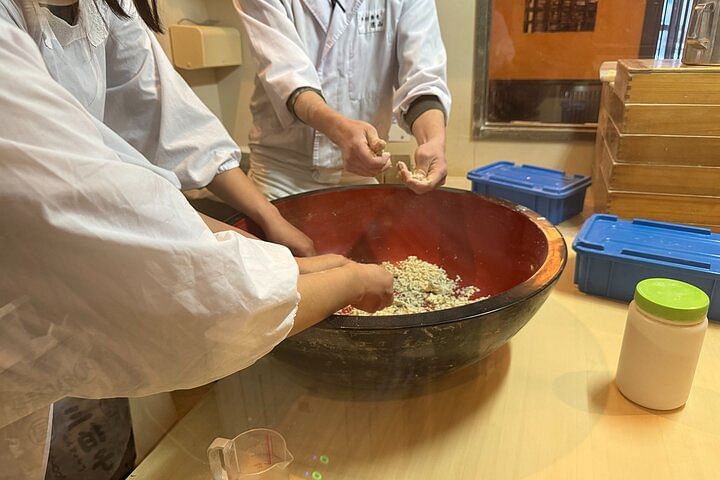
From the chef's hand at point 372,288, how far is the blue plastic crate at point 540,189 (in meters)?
0.70

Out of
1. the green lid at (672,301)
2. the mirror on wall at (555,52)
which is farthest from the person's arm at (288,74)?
the mirror on wall at (555,52)

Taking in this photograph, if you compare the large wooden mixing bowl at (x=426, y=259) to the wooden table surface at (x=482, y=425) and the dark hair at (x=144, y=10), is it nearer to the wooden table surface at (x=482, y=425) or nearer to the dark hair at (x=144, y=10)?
the wooden table surface at (x=482, y=425)

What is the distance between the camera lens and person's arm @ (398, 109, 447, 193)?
0.96m

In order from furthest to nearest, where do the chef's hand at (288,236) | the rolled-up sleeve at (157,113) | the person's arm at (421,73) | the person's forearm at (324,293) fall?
the person's arm at (421,73) < the chef's hand at (288,236) < the rolled-up sleeve at (157,113) < the person's forearm at (324,293)

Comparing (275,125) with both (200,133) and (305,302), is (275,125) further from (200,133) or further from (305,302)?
(305,302)

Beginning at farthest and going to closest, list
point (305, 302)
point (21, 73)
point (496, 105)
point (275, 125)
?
point (496, 105)
point (275, 125)
point (305, 302)
point (21, 73)

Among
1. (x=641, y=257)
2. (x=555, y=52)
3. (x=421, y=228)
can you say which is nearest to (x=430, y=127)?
(x=421, y=228)

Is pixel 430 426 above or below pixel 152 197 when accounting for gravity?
below

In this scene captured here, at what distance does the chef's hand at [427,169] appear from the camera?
0.96 metres

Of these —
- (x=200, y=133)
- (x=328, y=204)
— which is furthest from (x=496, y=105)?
(x=200, y=133)

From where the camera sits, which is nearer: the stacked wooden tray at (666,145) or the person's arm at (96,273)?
the person's arm at (96,273)

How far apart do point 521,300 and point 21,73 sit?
1.67ft

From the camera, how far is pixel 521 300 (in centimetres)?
61

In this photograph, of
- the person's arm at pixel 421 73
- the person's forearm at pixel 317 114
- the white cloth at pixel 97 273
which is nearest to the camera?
the white cloth at pixel 97 273
